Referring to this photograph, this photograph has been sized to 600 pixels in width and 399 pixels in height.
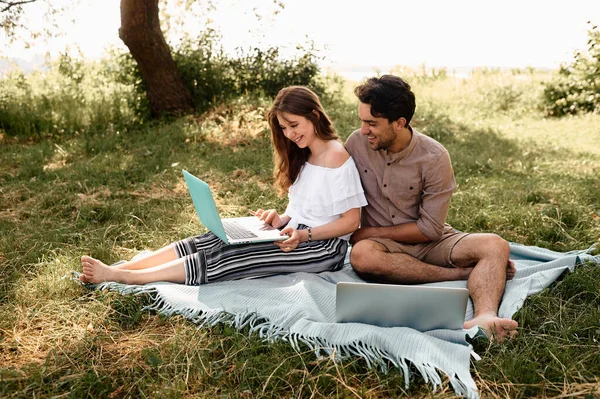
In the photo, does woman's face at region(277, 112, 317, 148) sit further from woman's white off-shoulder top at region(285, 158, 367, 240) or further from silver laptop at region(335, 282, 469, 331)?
silver laptop at region(335, 282, 469, 331)

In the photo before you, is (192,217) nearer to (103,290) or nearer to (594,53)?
(103,290)

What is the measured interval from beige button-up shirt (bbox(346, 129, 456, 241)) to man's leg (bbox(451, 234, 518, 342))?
0.19 meters

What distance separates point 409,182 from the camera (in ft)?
11.2

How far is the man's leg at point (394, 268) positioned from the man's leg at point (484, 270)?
0.32 feet

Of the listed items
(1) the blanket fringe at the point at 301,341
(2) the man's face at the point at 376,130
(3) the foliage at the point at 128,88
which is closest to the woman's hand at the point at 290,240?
(1) the blanket fringe at the point at 301,341

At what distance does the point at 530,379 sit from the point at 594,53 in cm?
1016

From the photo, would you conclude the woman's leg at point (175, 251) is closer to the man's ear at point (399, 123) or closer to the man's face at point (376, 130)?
the man's face at point (376, 130)

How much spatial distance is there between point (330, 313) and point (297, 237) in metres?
0.52

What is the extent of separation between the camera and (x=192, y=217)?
492 centimetres

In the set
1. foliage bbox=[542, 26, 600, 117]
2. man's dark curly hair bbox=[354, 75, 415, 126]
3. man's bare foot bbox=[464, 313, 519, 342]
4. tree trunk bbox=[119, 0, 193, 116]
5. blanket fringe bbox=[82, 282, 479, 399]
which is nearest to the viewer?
blanket fringe bbox=[82, 282, 479, 399]

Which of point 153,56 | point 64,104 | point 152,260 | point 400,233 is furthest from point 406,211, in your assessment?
point 64,104

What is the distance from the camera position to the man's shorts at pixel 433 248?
3459mm

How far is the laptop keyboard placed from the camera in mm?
3471

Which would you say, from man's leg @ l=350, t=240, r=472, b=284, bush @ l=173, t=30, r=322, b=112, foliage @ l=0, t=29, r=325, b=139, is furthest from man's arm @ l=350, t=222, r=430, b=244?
bush @ l=173, t=30, r=322, b=112
